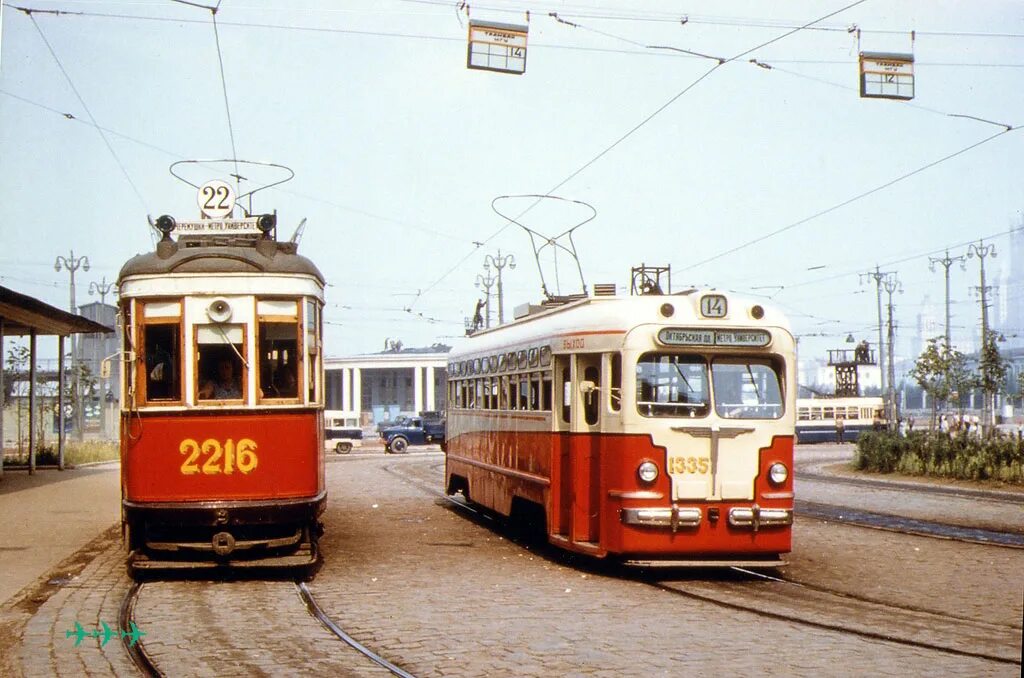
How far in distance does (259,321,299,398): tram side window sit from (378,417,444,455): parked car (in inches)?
1622

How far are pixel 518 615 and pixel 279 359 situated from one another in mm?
3569

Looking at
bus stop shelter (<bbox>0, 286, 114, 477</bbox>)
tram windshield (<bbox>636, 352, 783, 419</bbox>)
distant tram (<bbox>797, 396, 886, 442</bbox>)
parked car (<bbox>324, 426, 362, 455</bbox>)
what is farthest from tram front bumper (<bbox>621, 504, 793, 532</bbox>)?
distant tram (<bbox>797, 396, 886, 442</bbox>)

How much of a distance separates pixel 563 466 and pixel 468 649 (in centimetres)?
448

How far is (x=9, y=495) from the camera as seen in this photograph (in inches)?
882

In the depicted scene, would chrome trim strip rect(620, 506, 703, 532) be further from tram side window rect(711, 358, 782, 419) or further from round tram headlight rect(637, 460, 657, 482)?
tram side window rect(711, 358, 782, 419)

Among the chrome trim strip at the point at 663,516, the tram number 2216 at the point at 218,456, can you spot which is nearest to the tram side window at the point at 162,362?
the tram number 2216 at the point at 218,456

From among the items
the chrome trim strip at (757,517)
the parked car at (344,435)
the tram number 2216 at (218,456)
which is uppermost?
the tram number 2216 at (218,456)

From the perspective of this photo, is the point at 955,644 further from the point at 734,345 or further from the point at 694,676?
the point at 734,345

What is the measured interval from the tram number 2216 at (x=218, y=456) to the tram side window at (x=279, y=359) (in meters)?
0.54

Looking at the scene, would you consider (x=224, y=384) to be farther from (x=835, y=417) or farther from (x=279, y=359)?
(x=835, y=417)

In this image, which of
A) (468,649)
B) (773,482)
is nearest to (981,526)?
(773,482)

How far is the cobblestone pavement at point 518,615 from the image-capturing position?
7.57m

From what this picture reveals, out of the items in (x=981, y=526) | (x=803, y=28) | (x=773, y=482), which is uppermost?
(x=803, y=28)

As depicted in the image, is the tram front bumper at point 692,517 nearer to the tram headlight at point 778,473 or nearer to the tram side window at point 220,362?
the tram headlight at point 778,473
